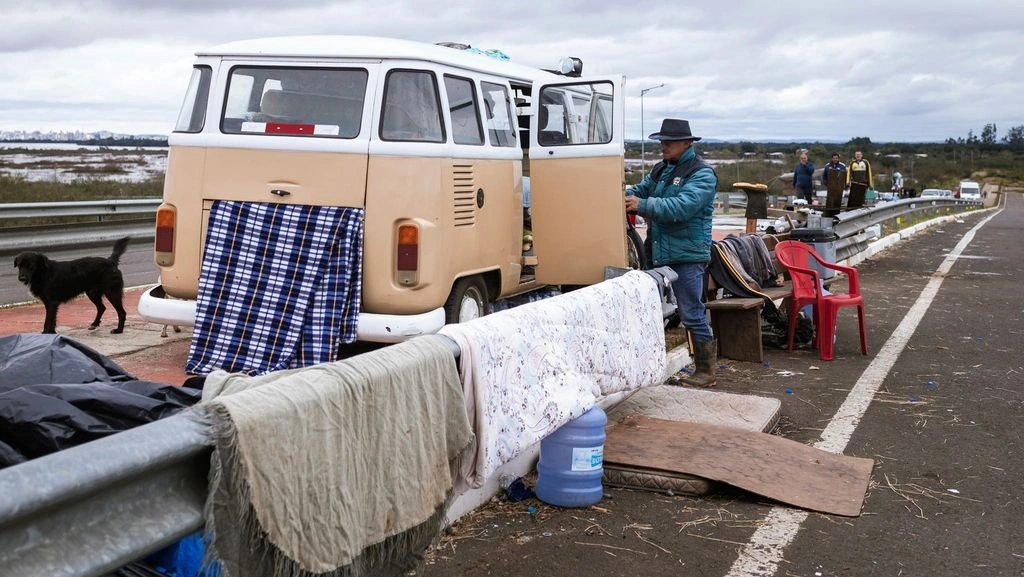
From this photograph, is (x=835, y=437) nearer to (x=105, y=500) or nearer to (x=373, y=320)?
(x=373, y=320)

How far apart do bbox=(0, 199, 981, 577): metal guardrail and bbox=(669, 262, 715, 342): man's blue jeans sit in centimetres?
572

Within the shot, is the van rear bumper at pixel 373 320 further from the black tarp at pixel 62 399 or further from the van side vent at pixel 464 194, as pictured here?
the black tarp at pixel 62 399

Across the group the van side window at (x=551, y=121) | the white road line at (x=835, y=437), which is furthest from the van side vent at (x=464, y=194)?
the white road line at (x=835, y=437)

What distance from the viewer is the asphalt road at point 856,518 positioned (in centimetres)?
439

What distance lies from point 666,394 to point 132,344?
442 cm

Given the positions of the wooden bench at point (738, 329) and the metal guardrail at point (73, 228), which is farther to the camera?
the metal guardrail at point (73, 228)

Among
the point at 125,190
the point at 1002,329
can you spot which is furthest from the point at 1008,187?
the point at 1002,329

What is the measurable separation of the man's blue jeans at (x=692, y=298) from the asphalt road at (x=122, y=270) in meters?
7.33

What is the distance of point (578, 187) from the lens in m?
8.46

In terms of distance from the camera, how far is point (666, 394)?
7.34m

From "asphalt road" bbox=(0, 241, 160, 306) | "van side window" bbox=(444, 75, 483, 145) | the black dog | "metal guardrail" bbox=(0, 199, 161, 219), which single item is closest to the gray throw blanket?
"van side window" bbox=(444, 75, 483, 145)

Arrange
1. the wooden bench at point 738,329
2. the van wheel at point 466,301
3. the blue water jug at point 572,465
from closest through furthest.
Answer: the blue water jug at point 572,465 < the van wheel at point 466,301 < the wooden bench at point 738,329

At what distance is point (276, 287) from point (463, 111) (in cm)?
197

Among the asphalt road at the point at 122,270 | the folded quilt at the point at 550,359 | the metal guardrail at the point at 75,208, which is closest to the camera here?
the folded quilt at the point at 550,359
